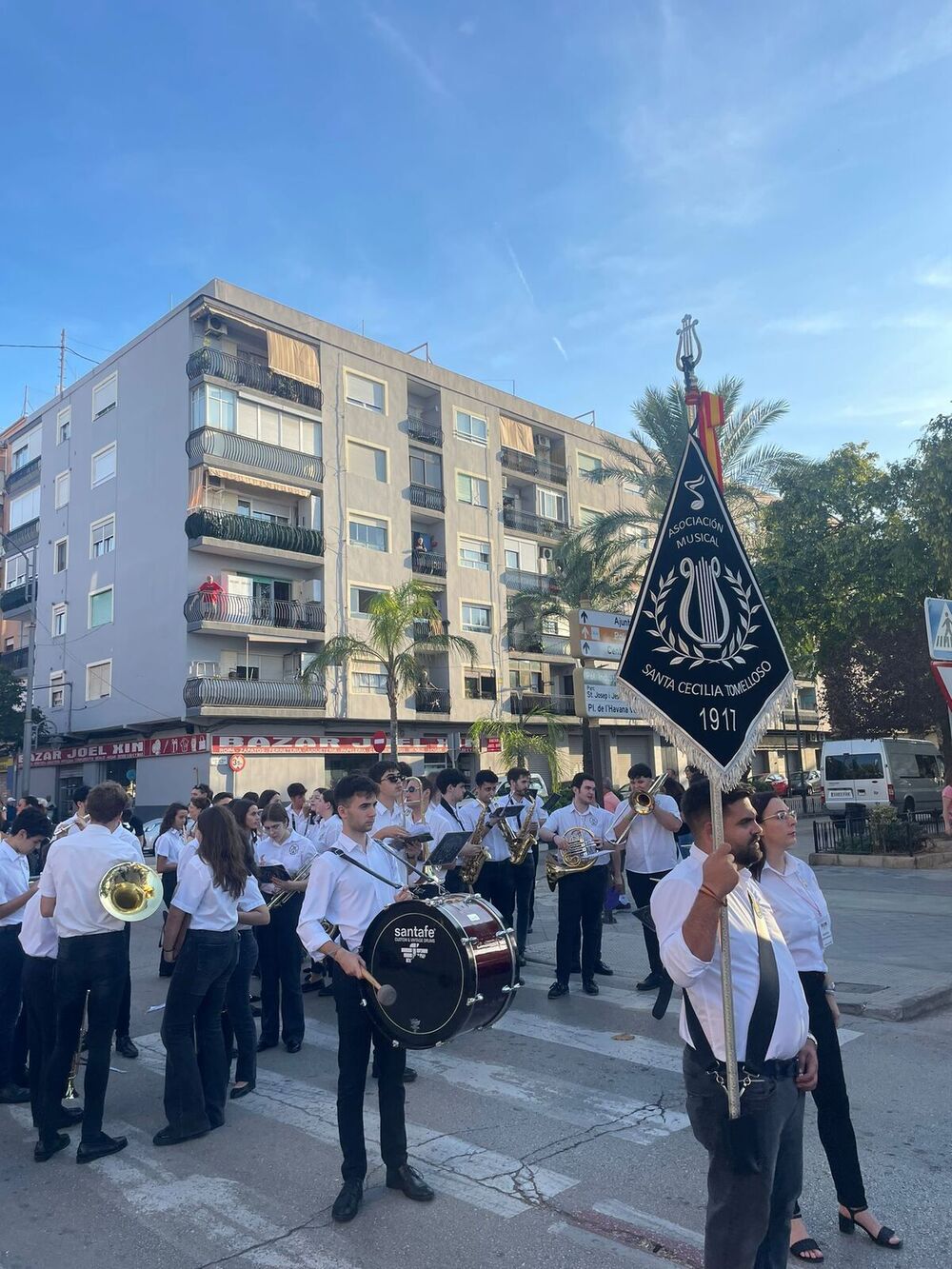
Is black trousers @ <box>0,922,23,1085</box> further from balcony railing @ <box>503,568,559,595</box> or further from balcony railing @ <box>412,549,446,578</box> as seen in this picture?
balcony railing @ <box>503,568,559,595</box>

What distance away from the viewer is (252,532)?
33031 millimetres

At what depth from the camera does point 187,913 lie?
5.65m

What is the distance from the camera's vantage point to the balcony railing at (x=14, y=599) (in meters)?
40.8

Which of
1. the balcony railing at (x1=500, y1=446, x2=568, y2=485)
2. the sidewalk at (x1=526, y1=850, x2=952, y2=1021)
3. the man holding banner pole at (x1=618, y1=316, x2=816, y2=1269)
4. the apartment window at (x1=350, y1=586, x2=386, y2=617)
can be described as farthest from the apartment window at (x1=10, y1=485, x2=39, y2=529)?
the man holding banner pole at (x1=618, y1=316, x2=816, y2=1269)

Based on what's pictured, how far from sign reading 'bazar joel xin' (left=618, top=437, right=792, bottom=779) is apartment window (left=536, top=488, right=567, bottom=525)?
1588 inches

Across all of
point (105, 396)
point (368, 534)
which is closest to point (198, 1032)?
point (368, 534)

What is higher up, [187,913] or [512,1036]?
[187,913]

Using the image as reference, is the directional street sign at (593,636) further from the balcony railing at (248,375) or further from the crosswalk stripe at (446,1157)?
the balcony railing at (248,375)

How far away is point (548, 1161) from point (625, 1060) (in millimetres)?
1825

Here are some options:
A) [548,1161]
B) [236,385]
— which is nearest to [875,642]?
[236,385]

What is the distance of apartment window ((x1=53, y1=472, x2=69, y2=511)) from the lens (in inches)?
1571

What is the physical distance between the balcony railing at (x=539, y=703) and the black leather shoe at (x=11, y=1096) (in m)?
33.9

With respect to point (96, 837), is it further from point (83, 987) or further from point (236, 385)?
point (236, 385)

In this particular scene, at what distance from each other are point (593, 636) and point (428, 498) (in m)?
24.4
